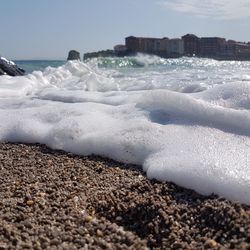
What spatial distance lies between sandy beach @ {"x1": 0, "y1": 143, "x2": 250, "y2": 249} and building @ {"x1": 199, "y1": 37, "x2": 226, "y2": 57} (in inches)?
1260

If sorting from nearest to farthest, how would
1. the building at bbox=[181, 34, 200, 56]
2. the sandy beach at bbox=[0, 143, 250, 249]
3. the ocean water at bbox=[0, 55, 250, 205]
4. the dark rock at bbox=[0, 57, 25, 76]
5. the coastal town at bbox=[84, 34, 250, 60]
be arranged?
the sandy beach at bbox=[0, 143, 250, 249]
the ocean water at bbox=[0, 55, 250, 205]
the dark rock at bbox=[0, 57, 25, 76]
the coastal town at bbox=[84, 34, 250, 60]
the building at bbox=[181, 34, 200, 56]

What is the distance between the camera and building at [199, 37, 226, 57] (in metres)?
33.9

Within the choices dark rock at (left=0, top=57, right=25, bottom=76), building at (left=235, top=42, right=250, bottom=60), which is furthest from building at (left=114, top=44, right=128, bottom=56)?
dark rock at (left=0, top=57, right=25, bottom=76)

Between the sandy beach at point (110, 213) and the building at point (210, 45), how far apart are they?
32005mm

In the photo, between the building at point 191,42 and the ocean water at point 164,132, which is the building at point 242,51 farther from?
the ocean water at point 164,132

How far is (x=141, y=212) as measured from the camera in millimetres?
1871

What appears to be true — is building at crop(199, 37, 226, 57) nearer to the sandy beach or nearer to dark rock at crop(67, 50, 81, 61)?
dark rock at crop(67, 50, 81, 61)

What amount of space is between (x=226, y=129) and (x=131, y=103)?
120 centimetres

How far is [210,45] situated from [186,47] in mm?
1905

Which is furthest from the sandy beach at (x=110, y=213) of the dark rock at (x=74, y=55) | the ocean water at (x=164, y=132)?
the dark rock at (x=74, y=55)

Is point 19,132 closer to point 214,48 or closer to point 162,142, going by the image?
point 162,142

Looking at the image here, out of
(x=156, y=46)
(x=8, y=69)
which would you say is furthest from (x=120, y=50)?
(x=8, y=69)

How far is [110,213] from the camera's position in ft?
6.26

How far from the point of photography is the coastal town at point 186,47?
3192 cm
